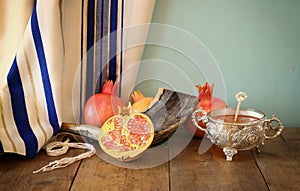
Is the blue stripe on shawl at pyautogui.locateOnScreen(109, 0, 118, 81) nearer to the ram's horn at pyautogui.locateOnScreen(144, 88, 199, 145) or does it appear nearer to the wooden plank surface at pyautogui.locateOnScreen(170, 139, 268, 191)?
the ram's horn at pyautogui.locateOnScreen(144, 88, 199, 145)

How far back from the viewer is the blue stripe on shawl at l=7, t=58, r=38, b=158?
0.84 m

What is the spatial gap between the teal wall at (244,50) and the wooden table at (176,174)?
0.19 m

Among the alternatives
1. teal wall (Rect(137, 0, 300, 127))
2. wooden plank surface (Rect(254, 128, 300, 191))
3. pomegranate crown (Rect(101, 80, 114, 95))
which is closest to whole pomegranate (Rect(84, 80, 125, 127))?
pomegranate crown (Rect(101, 80, 114, 95))

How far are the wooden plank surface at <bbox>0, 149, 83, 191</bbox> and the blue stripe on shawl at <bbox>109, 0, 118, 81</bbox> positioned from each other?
0.23m

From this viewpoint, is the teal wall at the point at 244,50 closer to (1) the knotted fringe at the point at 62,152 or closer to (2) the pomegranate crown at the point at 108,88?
(2) the pomegranate crown at the point at 108,88

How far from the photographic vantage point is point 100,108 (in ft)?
3.00

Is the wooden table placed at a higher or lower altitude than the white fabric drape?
lower

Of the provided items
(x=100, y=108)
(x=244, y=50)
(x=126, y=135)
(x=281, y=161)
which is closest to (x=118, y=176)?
(x=126, y=135)

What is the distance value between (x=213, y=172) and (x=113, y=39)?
1.25ft

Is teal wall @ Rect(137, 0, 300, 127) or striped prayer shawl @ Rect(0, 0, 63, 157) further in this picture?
teal wall @ Rect(137, 0, 300, 127)

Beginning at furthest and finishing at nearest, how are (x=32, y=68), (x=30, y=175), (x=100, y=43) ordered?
(x=100, y=43) < (x=32, y=68) < (x=30, y=175)

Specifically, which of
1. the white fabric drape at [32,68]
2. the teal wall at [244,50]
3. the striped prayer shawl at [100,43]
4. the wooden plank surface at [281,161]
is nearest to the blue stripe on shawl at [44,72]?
the white fabric drape at [32,68]

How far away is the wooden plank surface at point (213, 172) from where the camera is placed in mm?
731

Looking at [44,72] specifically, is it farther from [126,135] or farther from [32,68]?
[126,135]
